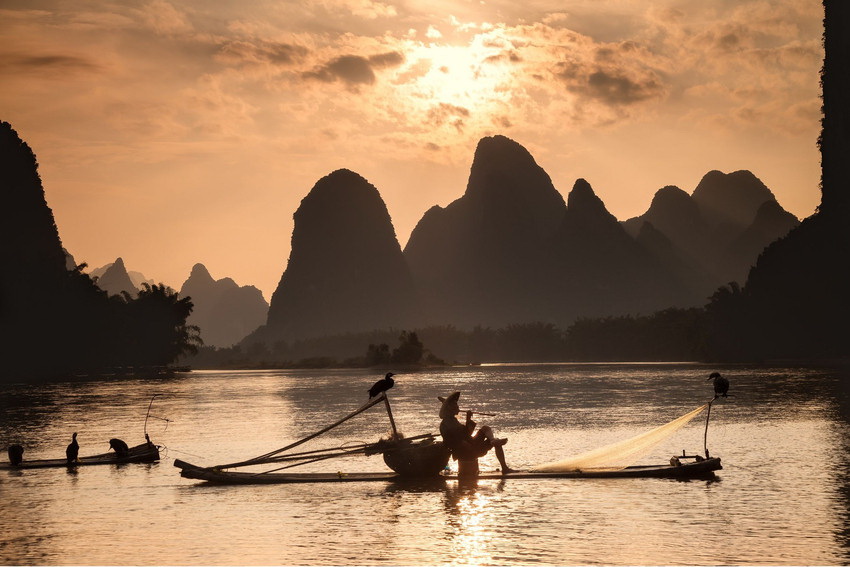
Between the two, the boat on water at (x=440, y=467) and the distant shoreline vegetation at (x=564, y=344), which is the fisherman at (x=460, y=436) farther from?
the distant shoreline vegetation at (x=564, y=344)

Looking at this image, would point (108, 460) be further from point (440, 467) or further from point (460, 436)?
Answer: point (460, 436)

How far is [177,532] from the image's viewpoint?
733 inches

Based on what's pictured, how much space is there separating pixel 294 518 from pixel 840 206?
114591 mm

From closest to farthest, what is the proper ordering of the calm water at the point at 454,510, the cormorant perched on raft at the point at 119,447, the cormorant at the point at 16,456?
the calm water at the point at 454,510 < the cormorant at the point at 16,456 < the cormorant perched on raft at the point at 119,447

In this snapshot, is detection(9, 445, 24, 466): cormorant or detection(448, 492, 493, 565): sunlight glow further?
detection(9, 445, 24, 466): cormorant

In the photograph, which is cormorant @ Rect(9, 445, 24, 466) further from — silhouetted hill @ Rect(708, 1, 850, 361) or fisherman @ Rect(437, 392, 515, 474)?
silhouetted hill @ Rect(708, 1, 850, 361)

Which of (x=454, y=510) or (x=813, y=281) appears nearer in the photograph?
(x=454, y=510)

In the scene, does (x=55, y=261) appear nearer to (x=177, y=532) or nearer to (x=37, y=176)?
(x=37, y=176)

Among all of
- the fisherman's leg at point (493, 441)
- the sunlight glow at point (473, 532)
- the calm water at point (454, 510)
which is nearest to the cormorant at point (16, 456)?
the calm water at point (454, 510)

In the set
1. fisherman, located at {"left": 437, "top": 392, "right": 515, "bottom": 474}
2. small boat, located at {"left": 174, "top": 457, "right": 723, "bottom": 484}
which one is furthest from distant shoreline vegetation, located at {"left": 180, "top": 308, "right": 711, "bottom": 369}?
fisherman, located at {"left": 437, "top": 392, "right": 515, "bottom": 474}

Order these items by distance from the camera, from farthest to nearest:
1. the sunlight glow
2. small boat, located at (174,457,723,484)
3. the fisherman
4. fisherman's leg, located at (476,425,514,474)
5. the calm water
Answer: fisherman's leg, located at (476,425,514,474), small boat, located at (174,457,723,484), the fisherman, the calm water, the sunlight glow

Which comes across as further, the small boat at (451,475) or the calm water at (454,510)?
the small boat at (451,475)

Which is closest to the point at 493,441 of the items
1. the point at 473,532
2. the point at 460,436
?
the point at 460,436

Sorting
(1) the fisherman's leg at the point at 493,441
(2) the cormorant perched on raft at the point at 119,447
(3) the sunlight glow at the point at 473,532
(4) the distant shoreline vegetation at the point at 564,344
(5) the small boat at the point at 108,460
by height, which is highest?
(4) the distant shoreline vegetation at the point at 564,344
